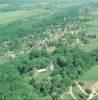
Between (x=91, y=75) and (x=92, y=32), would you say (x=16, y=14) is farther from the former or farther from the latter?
(x=91, y=75)

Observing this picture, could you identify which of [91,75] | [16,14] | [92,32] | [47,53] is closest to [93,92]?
[91,75]

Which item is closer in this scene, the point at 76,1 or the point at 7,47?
the point at 7,47

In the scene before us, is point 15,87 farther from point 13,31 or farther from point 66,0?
point 66,0

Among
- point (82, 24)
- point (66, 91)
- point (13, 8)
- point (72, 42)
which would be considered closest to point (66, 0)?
point (13, 8)

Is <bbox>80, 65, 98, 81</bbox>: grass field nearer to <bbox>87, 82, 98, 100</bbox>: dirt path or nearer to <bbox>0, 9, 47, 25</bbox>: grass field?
<bbox>87, 82, 98, 100</bbox>: dirt path

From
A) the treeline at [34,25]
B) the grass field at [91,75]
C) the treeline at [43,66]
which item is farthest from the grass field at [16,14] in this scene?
the grass field at [91,75]

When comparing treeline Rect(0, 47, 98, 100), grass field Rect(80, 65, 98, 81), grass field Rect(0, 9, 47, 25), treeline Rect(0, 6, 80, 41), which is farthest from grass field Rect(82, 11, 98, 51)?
grass field Rect(0, 9, 47, 25)
